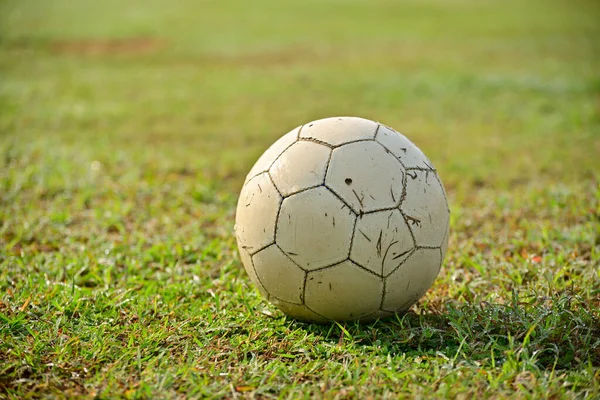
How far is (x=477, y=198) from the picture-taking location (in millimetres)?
5543

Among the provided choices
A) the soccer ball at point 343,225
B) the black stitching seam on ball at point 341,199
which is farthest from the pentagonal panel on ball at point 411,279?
the black stitching seam on ball at point 341,199

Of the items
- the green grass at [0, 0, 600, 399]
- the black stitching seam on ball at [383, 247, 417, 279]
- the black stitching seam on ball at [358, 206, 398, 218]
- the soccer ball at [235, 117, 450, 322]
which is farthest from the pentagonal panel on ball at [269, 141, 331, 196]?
the green grass at [0, 0, 600, 399]

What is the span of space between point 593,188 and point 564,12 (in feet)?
68.1

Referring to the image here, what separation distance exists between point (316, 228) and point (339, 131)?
0.57 meters

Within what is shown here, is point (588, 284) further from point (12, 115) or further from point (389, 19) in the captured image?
point (389, 19)

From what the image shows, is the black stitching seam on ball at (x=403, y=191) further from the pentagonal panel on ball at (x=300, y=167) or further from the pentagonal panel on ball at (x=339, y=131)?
the pentagonal panel on ball at (x=300, y=167)

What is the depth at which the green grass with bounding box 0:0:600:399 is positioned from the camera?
2779mm

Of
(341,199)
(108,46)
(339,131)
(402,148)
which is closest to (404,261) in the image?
(341,199)

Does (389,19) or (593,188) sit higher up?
(389,19)

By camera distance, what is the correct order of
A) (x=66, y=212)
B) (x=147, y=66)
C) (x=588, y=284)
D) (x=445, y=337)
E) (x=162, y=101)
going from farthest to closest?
(x=147, y=66) → (x=162, y=101) → (x=66, y=212) → (x=588, y=284) → (x=445, y=337)

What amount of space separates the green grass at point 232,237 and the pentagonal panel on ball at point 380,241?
0.39 m

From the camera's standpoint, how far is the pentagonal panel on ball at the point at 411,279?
3.04 metres

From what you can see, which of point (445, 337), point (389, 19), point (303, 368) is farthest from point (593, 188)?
point (389, 19)

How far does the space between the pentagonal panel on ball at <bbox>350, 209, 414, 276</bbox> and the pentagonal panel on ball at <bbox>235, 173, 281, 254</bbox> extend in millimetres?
436
